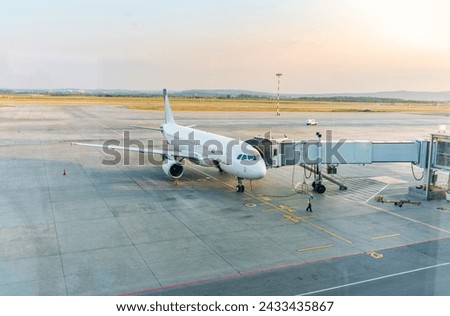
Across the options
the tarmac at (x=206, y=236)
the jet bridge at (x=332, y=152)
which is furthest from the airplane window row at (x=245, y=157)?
the tarmac at (x=206, y=236)

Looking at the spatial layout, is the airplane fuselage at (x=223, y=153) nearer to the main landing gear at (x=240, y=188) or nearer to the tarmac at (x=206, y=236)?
the main landing gear at (x=240, y=188)

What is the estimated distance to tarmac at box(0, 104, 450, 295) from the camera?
15.2 meters

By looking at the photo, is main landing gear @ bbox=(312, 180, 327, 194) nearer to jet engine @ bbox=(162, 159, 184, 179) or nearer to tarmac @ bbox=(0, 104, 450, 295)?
tarmac @ bbox=(0, 104, 450, 295)

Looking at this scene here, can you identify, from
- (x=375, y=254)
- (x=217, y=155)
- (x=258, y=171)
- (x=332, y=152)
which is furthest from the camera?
(x=217, y=155)

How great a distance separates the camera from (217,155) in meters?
30.9

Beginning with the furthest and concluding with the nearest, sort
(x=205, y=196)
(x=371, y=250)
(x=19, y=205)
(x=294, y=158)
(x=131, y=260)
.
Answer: (x=294, y=158)
(x=205, y=196)
(x=19, y=205)
(x=371, y=250)
(x=131, y=260)

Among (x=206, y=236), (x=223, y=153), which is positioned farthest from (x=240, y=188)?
(x=206, y=236)

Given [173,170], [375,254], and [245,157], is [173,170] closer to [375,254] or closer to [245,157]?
[245,157]

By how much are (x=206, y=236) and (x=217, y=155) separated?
444 inches

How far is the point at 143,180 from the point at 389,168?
2388cm

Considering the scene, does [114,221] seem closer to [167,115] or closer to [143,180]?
[143,180]

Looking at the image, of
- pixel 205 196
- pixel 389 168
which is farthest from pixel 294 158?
pixel 389 168

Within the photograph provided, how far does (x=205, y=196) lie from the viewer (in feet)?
93.1

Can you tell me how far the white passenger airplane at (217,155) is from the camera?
2784cm
